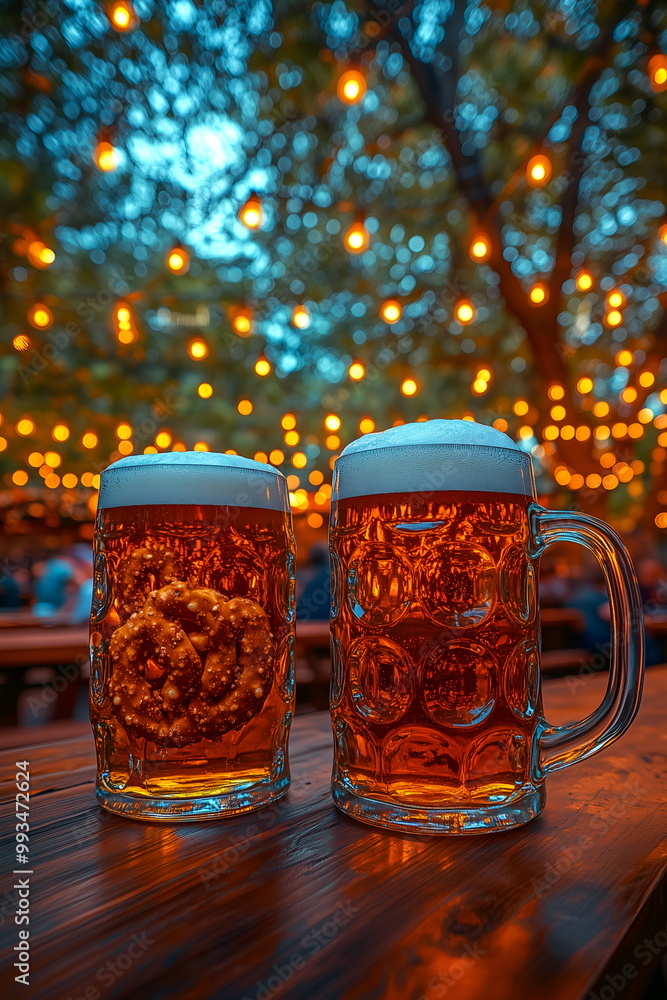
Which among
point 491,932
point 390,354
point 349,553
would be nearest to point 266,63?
point 390,354

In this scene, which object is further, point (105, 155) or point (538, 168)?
point (538, 168)

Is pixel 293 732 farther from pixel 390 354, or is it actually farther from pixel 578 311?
pixel 578 311

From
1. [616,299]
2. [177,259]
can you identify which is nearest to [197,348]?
[177,259]

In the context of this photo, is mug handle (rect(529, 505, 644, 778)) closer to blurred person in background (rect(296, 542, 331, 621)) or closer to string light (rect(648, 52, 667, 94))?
blurred person in background (rect(296, 542, 331, 621))

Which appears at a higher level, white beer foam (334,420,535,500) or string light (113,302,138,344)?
string light (113,302,138,344)

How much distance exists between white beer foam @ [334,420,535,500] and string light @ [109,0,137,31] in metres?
2.73

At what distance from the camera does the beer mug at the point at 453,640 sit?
516 mm

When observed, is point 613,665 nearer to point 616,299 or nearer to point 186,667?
point 186,667

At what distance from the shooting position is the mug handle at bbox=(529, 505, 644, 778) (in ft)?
1.72

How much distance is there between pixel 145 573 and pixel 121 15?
2.81 m

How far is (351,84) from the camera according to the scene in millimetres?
2893

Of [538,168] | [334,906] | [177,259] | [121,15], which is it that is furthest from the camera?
[177,259]

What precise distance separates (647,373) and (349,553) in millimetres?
5499

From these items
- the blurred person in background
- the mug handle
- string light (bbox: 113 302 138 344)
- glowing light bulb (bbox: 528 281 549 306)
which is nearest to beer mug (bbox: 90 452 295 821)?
the mug handle
